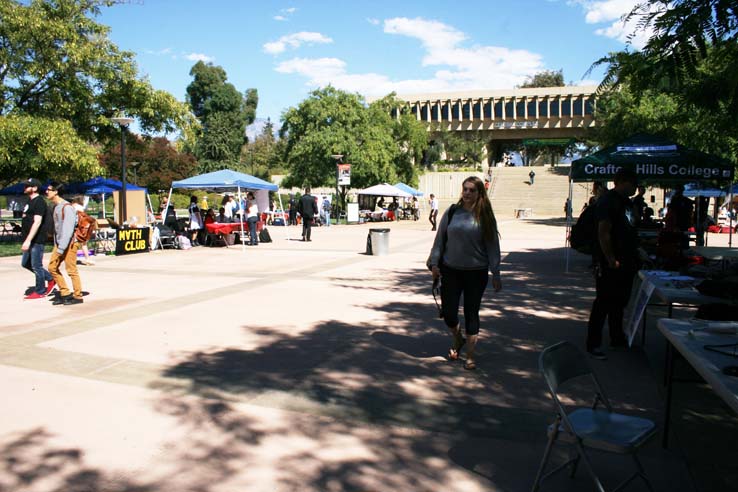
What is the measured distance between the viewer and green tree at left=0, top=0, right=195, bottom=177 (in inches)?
700

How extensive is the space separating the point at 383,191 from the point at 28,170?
61.9 ft

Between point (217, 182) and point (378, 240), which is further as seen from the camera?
point (217, 182)

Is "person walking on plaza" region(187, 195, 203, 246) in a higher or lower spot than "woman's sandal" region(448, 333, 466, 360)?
higher

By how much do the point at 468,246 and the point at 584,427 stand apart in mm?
2425

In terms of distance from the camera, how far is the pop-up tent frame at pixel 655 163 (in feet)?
33.0

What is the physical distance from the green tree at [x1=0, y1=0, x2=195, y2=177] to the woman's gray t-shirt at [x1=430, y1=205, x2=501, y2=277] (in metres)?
15.8

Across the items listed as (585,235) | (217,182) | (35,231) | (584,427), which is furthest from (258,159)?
(584,427)

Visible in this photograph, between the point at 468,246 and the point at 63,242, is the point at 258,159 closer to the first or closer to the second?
the point at 63,242

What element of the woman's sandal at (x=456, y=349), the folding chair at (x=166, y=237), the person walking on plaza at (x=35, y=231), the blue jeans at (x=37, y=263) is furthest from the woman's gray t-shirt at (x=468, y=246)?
the folding chair at (x=166, y=237)

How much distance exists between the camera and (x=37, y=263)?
9.27 m

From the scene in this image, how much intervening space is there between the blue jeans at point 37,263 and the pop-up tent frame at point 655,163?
9.27m

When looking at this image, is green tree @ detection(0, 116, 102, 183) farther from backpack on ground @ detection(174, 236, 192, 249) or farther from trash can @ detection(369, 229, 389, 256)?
trash can @ detection(369, 229, 389, 256)

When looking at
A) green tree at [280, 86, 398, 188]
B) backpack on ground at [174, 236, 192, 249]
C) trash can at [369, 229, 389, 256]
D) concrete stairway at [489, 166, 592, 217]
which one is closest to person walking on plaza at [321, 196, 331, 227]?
green tree at [280, 86, 398, 188]

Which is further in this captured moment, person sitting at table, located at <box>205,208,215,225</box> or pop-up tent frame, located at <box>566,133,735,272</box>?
person sitting at table, located at <box>205,208,215,225</box>
